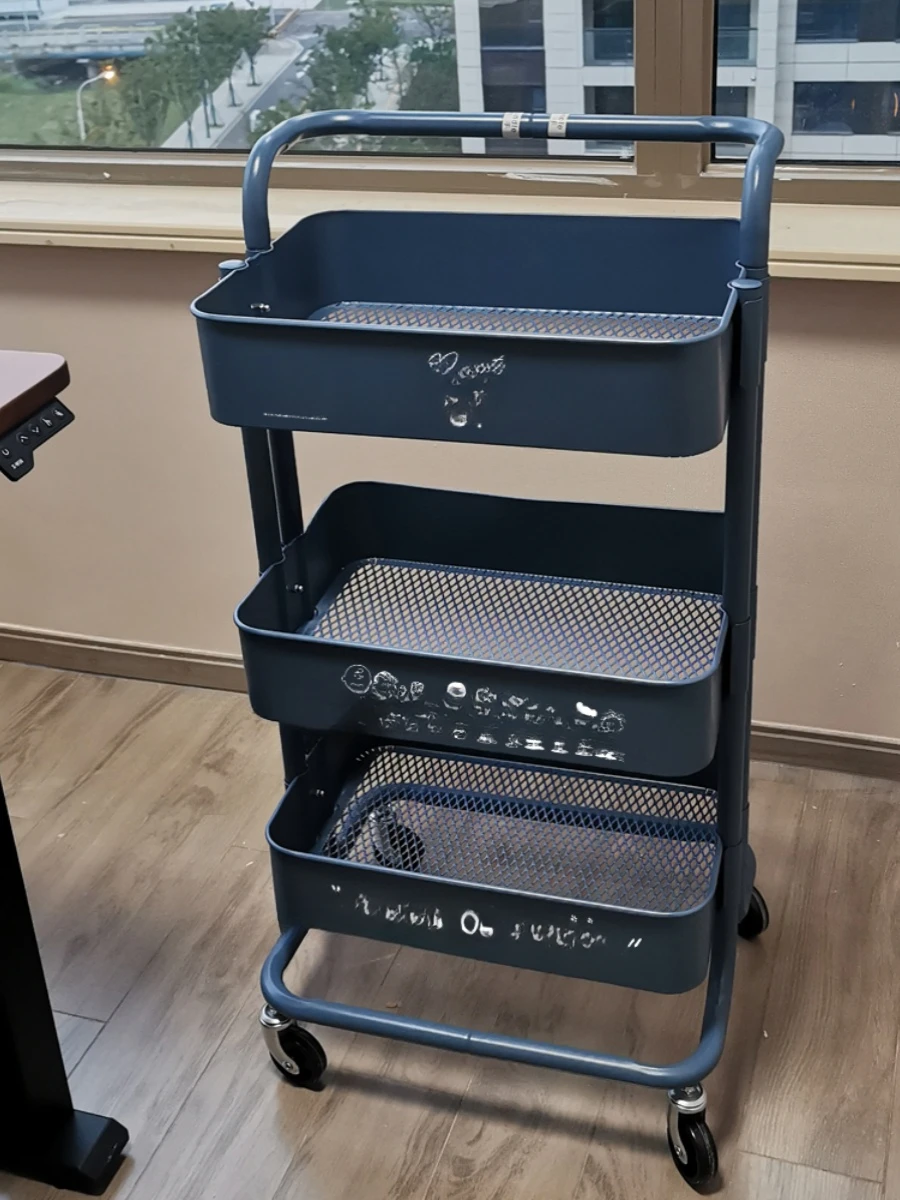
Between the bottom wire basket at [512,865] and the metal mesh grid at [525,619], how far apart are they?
0.22 meters

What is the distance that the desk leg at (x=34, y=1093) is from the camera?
4.49ft

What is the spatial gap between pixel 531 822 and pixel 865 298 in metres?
0.80

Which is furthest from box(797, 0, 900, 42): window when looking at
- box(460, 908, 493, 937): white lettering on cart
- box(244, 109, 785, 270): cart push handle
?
box(460, 908, 493, 937): white lettering on cart

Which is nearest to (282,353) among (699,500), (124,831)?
(699,500)

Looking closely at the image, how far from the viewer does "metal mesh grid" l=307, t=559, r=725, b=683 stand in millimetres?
1483

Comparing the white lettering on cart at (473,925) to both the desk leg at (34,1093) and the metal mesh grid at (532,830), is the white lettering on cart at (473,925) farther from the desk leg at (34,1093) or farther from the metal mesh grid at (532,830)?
the desk leg at (34,1093)

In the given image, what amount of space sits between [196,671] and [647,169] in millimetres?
1139

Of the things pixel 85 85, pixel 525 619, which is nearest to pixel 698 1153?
pixel 525 619

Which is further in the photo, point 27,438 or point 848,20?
point 848,20

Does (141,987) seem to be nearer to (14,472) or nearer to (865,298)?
(14,472)

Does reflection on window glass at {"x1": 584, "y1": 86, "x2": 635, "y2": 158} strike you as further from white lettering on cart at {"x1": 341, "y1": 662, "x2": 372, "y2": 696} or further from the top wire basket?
white lettering on cart at {"x1": 341, "y1": 662, "x2": 372, "y2": 696}

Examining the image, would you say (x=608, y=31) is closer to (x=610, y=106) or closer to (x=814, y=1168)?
(x=610, y=106)

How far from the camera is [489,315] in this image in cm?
144

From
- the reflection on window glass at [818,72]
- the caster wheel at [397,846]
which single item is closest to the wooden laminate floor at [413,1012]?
the caster wheel at [397,846]
